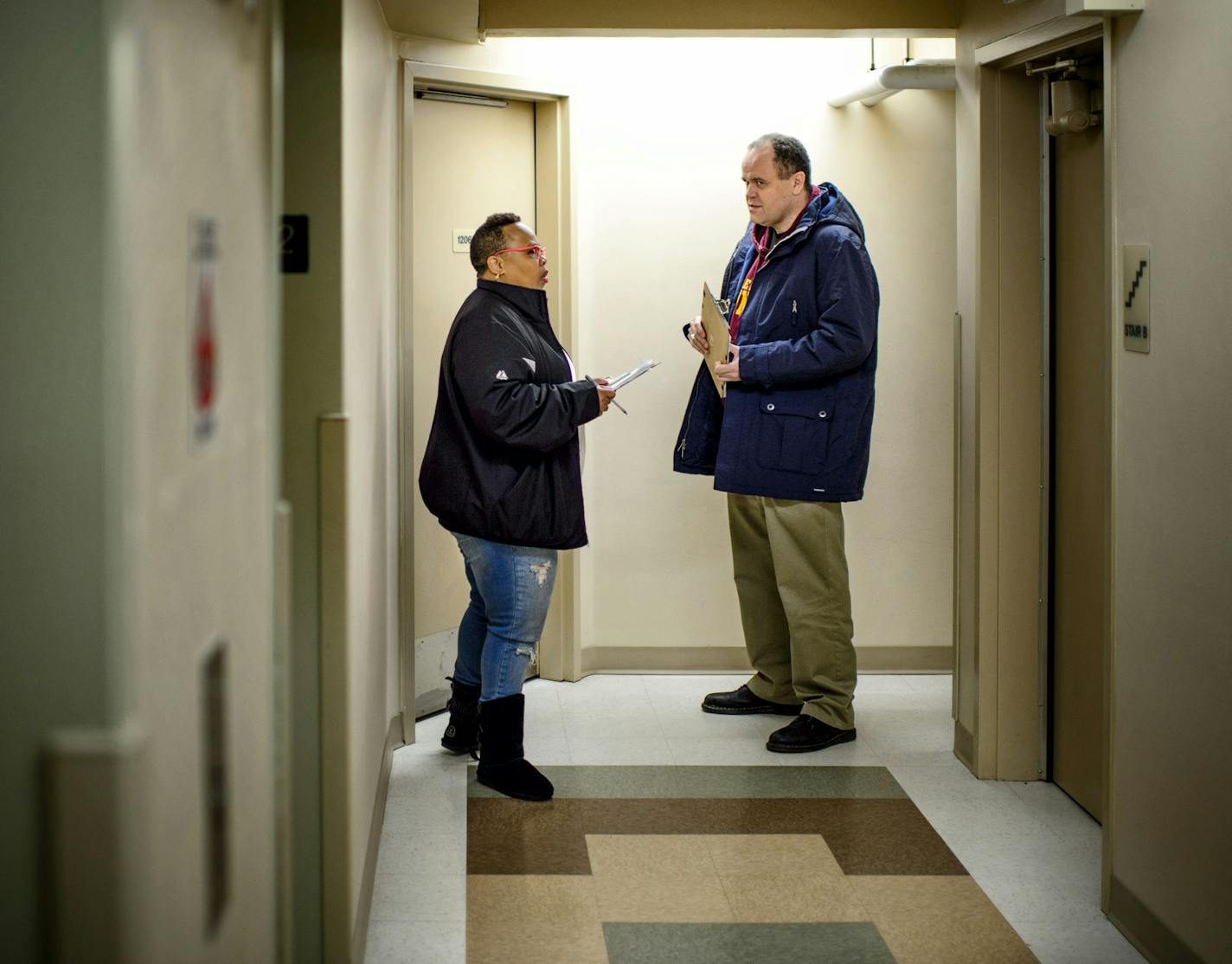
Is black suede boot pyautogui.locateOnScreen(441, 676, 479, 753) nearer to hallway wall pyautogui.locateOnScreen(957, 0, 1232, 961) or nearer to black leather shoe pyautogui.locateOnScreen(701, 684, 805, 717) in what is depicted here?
black leather shoe pyautogui.locateOnScreen(701, 684, 805, 717)

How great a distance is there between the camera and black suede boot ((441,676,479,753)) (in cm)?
411

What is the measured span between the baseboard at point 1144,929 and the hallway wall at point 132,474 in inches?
73.6

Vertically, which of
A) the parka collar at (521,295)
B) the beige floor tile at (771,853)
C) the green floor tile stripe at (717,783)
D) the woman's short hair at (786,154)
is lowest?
the beige floor tile at (771,853)

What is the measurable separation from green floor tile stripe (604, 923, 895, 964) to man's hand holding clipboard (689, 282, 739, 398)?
173cm

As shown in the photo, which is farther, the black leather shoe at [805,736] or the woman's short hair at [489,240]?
the black leather shoe at [805,736]

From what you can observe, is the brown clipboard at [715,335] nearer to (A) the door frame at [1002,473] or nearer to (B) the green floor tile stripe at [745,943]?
(A) the door frame at [1002,473]

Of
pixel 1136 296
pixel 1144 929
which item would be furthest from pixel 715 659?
pixel 1136 296

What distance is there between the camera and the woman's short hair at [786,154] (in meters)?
4.22

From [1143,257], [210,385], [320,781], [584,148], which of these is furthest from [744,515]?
[210,385]

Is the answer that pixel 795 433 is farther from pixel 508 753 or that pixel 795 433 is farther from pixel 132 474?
pixel 132 474

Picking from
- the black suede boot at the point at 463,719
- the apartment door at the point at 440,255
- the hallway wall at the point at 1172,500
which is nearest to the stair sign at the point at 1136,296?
the hallway wall at the point at 1172,500

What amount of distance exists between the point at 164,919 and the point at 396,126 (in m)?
3.33

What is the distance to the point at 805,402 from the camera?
4156 mm

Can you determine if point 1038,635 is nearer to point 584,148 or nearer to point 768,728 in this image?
point 768,728
